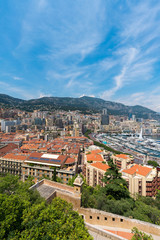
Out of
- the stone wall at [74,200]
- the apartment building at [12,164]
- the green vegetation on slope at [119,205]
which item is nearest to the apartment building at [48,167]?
the apartment building at [12,164]

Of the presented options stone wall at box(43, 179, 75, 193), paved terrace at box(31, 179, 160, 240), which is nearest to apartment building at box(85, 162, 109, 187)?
stone wall at box(43, 179, 75, 193)

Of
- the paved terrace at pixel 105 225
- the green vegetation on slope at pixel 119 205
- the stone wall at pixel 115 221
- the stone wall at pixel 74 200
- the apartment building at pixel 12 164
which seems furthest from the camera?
the apartment building at pixel 12 164

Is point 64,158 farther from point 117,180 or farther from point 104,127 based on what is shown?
point 104,127

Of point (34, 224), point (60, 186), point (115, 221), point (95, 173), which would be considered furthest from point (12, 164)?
point (34, 224)

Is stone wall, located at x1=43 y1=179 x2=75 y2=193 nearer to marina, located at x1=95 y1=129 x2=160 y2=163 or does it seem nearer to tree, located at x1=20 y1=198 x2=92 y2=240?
tree, located at x1=20 y1=198 x2=92 y2=240

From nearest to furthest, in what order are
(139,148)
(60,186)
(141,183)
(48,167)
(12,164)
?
(60,186)
(141,183)
(48,167)
(12,164)
(139,148)

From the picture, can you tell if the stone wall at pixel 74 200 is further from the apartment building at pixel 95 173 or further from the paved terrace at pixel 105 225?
the apartment building at pixel 95 173

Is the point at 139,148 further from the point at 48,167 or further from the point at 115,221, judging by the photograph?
the point at 115,221

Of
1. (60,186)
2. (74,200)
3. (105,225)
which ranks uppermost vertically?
(74,200)

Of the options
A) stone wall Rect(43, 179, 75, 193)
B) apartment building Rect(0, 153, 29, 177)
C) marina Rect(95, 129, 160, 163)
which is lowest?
marina Rect(95, 129, 160, 163)

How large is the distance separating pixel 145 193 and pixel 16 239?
1996 centimetres

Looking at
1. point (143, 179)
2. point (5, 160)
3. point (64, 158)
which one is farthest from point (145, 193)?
point (5, 160)

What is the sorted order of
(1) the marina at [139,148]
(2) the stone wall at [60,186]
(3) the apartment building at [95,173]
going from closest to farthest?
(2) the stone wall at [60,186], (3) the apartment building at [95,173], (1) the marina at [139,148]

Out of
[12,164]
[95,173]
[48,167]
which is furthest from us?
[12,164]
